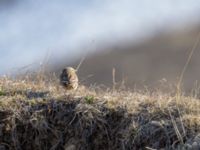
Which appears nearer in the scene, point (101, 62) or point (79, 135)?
point (79, 135)

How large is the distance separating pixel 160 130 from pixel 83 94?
1187 millimetres

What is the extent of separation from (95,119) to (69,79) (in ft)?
3.59

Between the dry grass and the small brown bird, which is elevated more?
the small brown bird

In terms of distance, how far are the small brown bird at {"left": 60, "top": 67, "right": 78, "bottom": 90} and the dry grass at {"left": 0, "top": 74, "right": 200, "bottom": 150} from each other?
0.42 feet

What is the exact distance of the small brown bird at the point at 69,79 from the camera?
36.1ft

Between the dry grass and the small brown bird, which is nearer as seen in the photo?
the dry grass

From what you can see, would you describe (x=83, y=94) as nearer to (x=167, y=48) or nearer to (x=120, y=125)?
(x=120, y=125)

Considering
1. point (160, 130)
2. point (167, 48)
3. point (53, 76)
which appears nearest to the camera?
point (160, 130)

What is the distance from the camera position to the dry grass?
9711 millimetres

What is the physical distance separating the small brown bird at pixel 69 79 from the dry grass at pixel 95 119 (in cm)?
13

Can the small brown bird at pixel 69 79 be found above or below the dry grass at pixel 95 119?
above

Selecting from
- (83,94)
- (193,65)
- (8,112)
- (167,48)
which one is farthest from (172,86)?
(167,48)

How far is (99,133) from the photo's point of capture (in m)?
10.1

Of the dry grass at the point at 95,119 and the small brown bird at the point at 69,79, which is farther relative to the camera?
the small brown bird at the point at 69,79
